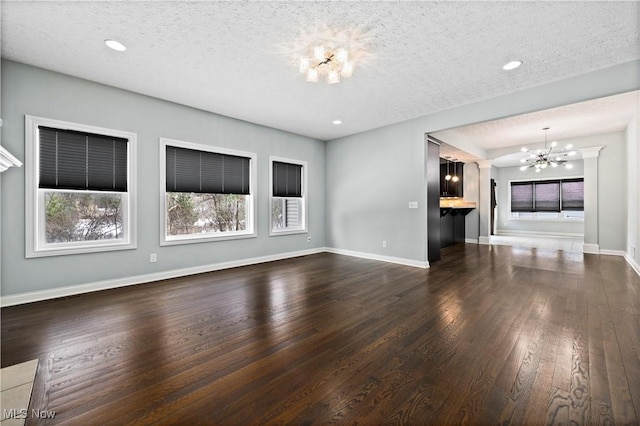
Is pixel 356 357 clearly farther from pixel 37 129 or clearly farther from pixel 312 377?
pixel 37 129

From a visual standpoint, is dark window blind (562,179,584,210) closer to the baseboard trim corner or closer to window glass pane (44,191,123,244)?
the baseboard trim corner

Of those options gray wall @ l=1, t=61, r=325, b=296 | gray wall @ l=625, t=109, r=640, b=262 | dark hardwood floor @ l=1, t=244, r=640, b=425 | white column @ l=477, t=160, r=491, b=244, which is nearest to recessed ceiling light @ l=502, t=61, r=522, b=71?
dark hardwood floor @ l=1, t=244, r=640, b=425

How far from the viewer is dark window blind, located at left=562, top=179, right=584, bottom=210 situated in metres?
9.54

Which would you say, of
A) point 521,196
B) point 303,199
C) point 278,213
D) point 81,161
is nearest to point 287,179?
point 303,199

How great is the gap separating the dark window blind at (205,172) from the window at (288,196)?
72cm

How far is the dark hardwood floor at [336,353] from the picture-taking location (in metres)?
1.50

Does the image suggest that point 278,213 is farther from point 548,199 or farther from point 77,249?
point 548,199

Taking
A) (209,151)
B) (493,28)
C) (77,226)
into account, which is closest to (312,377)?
(493,28)

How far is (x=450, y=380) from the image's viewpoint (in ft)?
5.73

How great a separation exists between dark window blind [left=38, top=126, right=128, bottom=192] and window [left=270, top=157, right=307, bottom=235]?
8.72ft

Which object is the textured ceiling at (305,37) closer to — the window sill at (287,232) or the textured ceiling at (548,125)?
the textured ceiling at (548,125)

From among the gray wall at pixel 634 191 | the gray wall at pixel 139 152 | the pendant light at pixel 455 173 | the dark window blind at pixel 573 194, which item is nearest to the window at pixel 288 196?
the gray wall at pixel 139 152

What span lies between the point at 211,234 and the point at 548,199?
12.0 m

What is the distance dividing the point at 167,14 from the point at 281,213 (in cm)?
425
